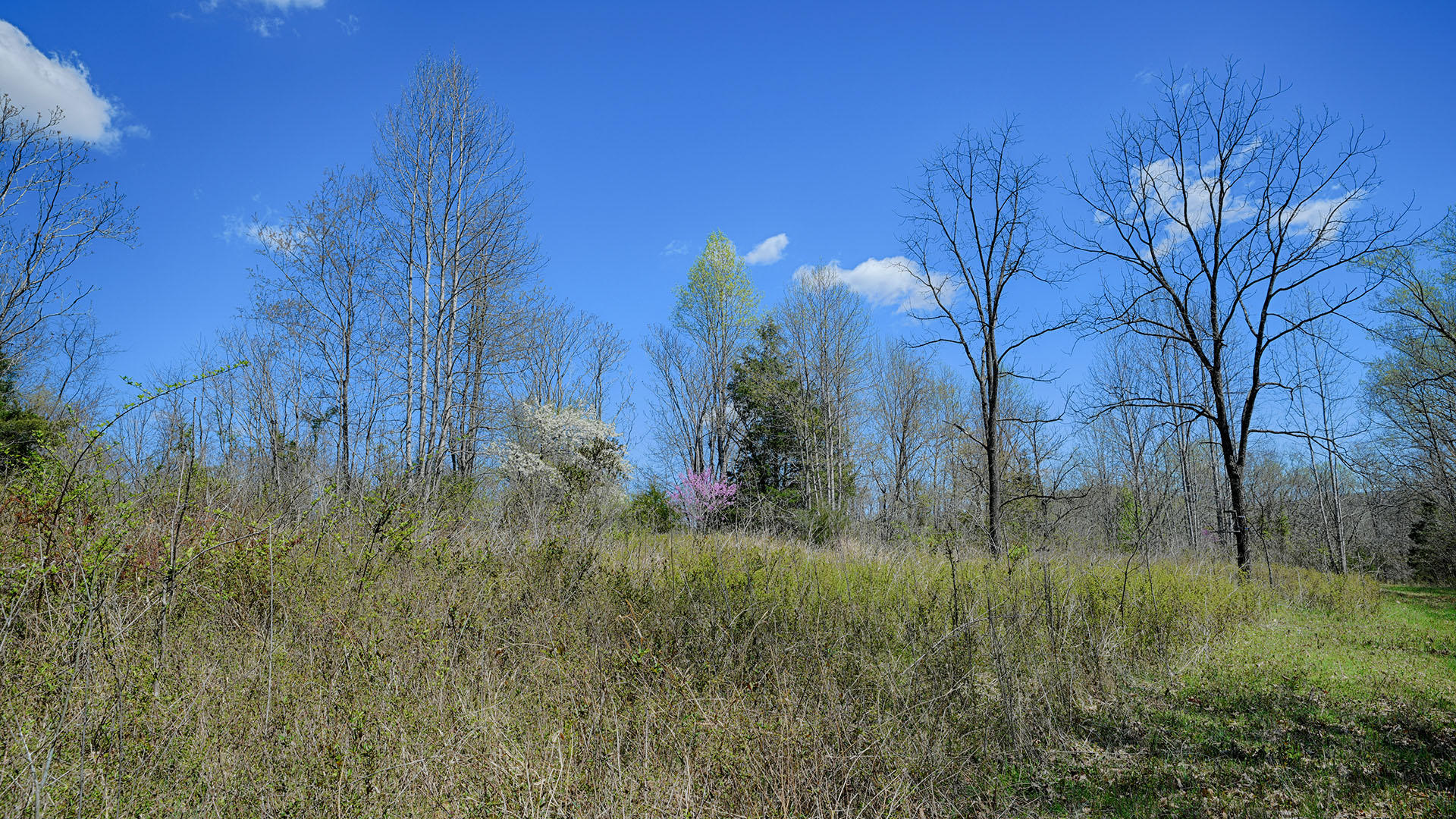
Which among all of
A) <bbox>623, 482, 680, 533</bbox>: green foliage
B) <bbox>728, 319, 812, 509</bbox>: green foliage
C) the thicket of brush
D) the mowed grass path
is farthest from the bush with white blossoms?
the mowed grass path

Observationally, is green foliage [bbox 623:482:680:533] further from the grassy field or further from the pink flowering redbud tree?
the grassy field

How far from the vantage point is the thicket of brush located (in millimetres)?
3051

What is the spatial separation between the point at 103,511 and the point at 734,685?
487 cm

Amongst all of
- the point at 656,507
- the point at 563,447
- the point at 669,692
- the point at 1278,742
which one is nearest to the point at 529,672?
the point at 669,692

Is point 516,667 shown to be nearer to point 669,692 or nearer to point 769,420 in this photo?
point 669,692

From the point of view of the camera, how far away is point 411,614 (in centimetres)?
489

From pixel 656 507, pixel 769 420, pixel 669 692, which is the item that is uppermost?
pixel 769 420

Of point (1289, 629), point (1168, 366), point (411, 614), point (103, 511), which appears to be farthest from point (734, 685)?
point (1168, 366)

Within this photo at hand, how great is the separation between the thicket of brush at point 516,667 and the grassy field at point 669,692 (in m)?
0.03

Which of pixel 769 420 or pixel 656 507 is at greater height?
pixel 769 420

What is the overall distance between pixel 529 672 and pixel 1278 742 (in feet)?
15.6

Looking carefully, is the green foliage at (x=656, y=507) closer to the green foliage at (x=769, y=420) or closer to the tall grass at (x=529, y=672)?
the green foliage at (x=769, y=420)

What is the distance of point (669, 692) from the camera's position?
4.26m

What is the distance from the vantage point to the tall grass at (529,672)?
304cm
